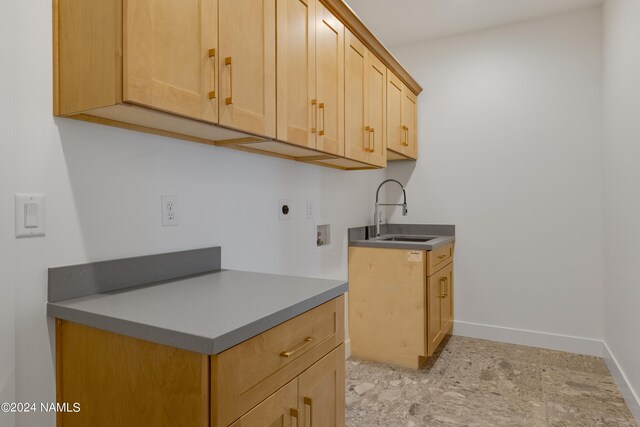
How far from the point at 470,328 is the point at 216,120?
9.39 feet

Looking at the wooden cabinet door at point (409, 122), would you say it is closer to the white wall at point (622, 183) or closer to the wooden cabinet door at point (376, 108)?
the wooden cabinet door at point (376, 108)

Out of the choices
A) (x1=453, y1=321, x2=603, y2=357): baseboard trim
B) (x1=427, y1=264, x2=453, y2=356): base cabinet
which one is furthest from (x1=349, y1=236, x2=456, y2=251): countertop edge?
(x1=453, y1=321, x2=603, y2=357): baseboard trim

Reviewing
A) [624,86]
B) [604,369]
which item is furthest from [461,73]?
[604,369]

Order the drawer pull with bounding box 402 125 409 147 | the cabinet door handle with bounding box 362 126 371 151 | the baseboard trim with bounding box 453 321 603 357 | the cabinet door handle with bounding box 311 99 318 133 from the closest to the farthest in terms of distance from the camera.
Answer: the cabinet door handle with bounding box 311 99 318 133, the cabinet door handle with bounding box 362 126 371 151, the baseboard trim with bounding box 453 321 603 357, the drawer pull with bounding box 402 125 409 147

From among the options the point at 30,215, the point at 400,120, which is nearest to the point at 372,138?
the point at 400,120

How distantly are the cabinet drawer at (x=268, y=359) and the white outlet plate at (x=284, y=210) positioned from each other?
0.81 meters

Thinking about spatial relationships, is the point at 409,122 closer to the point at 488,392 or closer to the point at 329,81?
the point at 329,81

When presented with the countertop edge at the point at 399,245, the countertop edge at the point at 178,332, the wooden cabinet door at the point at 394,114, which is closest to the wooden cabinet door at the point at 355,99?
the wooden cabinet door at the point at 394,114

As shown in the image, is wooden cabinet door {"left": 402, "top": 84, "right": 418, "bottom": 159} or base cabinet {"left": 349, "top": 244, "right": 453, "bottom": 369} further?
wooden cabinet door {"left": 402, "top": 84, "right": 418, "bottom": 159}

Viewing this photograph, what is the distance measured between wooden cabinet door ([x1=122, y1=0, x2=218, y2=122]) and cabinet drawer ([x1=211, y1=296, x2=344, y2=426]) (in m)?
0.67

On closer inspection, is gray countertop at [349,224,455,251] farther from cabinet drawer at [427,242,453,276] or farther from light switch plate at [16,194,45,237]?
light switch plate at [16,194,45,237]

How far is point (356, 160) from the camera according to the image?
2197mm

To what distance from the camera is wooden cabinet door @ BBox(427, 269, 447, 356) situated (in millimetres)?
2602

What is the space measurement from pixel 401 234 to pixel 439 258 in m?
0.69
